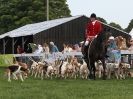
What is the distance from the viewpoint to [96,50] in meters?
19.1

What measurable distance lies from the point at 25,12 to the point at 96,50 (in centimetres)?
5204

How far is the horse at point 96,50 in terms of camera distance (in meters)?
18.8

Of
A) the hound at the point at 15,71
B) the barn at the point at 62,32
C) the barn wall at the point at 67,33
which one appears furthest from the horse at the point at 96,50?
the barn wall at the point at 67,33

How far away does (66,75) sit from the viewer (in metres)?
20.9

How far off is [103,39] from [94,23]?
0.92 m

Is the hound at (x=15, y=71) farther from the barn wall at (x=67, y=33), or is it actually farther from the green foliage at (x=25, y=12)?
the green foliage at (x=25, y=12)

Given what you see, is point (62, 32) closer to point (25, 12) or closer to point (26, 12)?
point (26, 12)

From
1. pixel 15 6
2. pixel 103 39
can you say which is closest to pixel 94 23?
pixel 103 39

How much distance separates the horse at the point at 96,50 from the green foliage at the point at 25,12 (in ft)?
160

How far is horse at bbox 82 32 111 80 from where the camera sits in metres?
18.8

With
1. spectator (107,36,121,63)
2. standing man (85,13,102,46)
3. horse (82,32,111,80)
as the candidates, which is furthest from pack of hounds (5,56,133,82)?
standing man (85,13,102,46)

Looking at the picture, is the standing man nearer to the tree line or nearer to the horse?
the horse

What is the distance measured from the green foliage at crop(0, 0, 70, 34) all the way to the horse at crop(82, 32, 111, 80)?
4887 centimetres

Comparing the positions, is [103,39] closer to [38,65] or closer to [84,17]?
[38,65]
